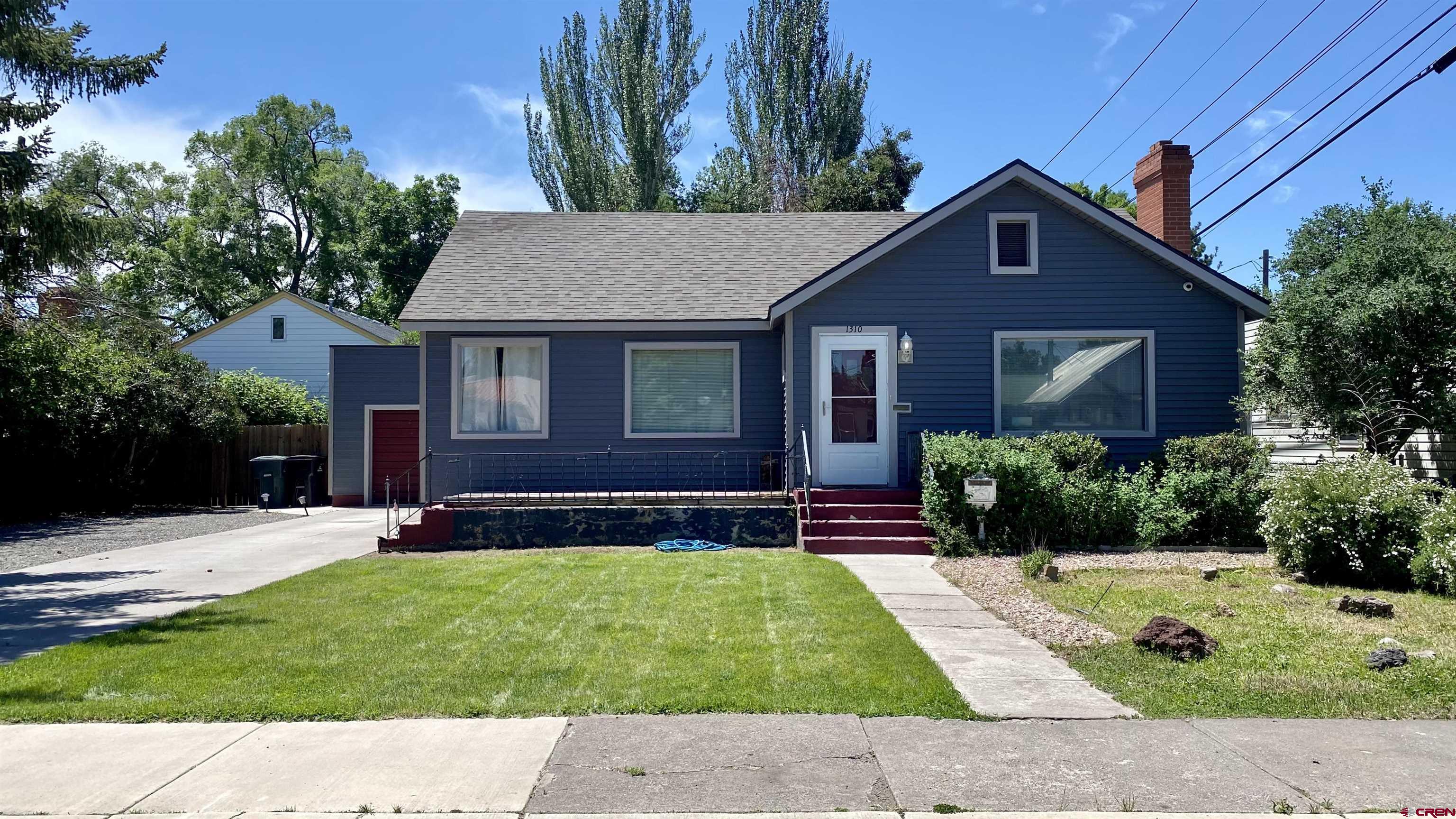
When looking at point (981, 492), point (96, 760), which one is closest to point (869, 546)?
point (981, 492)

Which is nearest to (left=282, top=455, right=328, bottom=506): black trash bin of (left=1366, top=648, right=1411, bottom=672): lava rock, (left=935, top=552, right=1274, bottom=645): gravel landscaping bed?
(left=935, top=552, right=1274, bottom=645): gravel landscaping bed

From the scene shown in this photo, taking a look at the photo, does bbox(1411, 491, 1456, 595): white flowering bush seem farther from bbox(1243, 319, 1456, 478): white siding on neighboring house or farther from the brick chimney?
the brick chimney

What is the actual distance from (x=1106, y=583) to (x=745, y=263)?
357 inches

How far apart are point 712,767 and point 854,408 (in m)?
9.83

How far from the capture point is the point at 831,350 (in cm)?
1418

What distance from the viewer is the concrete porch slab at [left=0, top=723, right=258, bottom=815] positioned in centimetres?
438

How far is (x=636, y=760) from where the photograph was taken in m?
4.79

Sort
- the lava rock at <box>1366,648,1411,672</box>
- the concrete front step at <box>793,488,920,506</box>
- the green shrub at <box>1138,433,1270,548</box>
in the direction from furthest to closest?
1. the concrete front step at <box>793,488,920,506</box>
2. the green shrub at <box>1138,433,1270,548</box>
3. the lava rock at <box>1366,648,1411,672</box>

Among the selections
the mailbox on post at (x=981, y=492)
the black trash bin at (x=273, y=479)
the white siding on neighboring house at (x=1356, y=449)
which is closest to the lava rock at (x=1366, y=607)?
the mailbox on post at (x=981, y=492)

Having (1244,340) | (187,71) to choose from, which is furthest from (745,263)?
(187,71)

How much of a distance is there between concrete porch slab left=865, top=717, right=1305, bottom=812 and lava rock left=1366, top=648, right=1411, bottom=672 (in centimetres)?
193

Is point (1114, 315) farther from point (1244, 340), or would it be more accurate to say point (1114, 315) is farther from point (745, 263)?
point (745, 263)

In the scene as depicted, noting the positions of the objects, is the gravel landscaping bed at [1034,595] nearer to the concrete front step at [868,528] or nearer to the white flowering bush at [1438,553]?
the concrete front step at [868,528]

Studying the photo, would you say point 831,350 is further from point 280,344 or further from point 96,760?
point 280,344
